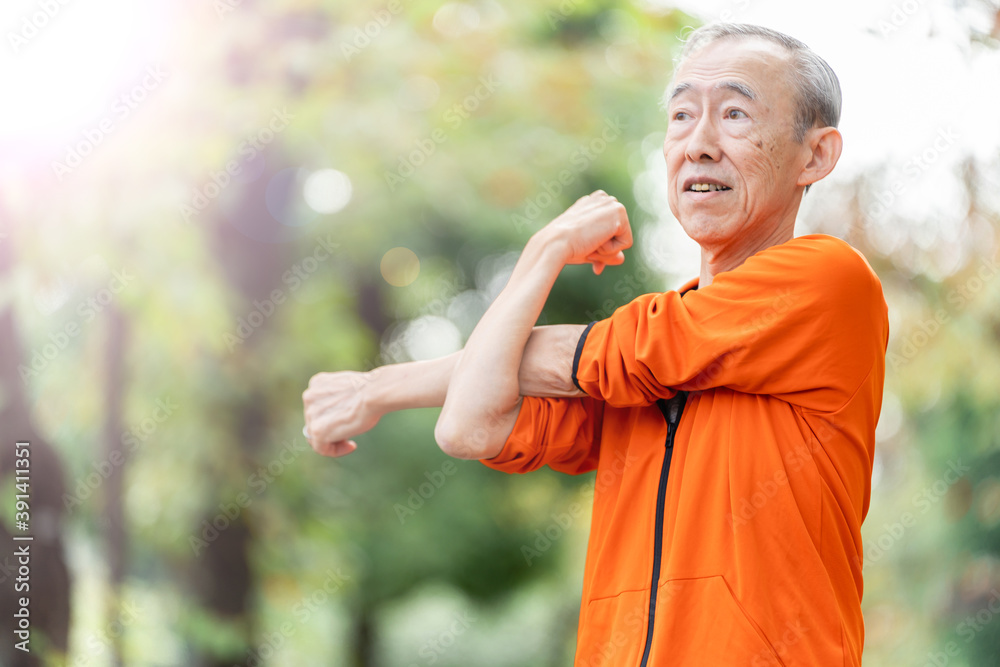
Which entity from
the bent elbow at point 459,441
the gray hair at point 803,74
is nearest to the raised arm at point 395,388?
the bent elbow at point 459,441

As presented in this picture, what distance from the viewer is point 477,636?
5.78 m

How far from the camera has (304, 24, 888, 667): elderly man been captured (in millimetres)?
1062

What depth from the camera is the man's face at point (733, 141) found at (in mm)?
1205

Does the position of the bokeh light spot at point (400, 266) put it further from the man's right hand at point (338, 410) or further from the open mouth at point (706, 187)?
the open mouth at point (706, 187)

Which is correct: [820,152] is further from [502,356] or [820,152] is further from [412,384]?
[412,384]

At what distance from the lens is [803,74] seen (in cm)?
122

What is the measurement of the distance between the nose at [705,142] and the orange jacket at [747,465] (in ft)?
0.59

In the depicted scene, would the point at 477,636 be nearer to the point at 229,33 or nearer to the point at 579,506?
the point at 579,506

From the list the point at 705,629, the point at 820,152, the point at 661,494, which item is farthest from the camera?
the point at 820,152

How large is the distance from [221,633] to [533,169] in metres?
3.07

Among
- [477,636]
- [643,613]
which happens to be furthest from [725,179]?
[477,636]

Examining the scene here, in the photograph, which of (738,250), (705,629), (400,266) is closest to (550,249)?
(738,250)

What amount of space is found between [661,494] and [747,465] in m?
0.13

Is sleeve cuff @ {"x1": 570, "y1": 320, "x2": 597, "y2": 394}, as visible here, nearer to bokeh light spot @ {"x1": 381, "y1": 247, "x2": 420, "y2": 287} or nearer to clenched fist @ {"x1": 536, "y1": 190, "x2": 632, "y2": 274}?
clenched fist @ {"x1": 536, "y1": 190, "x2": 632, "y2": 274}
